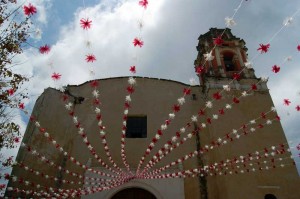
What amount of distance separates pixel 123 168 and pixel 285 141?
6736 millimetres

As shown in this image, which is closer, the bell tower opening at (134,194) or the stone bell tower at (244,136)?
the stone bell tower at (244,136)

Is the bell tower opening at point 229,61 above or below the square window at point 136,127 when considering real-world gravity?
above

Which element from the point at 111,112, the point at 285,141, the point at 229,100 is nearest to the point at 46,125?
the point at 111,112

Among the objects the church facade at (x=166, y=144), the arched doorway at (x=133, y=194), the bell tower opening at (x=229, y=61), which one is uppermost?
the bell tower opening at (x=229, y=61)

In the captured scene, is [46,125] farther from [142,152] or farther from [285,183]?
[285,183]

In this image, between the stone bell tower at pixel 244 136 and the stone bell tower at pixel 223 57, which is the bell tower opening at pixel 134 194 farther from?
the stone bell tower at pixel 223 57

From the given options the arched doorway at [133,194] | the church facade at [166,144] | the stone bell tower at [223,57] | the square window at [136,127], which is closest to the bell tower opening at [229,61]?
the stone bell tower at [223,57]

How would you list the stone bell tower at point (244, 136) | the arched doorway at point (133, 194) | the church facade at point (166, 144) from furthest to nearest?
the arched doorway at point (133, 194), the church facade at point (166, 144), the stone bell tower at point (244, 136)

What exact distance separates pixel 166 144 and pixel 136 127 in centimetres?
267

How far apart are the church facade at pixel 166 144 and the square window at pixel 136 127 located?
45 mm

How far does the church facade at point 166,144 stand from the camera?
1005 cm

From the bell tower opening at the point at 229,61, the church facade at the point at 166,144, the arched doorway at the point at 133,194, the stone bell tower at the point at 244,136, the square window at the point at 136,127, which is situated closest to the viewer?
the stone bell tower at the point at 244,136

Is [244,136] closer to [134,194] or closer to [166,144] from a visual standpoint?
[166,144]

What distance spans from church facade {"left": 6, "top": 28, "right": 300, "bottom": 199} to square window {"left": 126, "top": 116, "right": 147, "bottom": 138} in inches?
1.8
